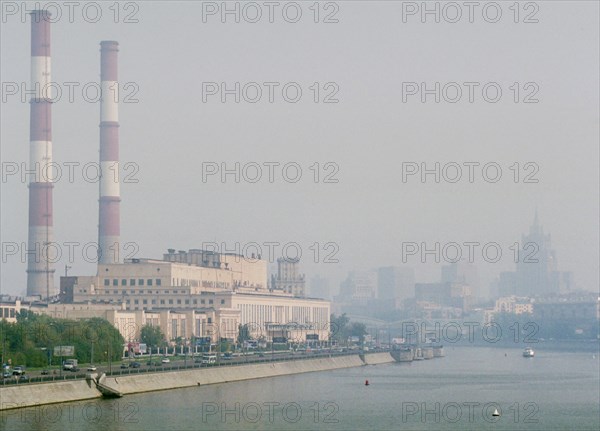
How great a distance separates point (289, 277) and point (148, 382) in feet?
352

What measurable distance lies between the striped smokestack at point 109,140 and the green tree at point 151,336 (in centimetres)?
1737

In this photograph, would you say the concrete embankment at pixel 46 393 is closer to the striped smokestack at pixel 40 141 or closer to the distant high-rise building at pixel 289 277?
the striped smokestack at pixel 40 141

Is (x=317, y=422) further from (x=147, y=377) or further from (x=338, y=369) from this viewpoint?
(x=338, y=369)

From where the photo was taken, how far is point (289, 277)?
586 ft

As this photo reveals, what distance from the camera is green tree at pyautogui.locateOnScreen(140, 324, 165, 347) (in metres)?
102

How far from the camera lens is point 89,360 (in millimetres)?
80562

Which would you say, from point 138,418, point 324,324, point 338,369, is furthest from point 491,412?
point 324,324

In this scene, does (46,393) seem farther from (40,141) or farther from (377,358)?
(377,358)

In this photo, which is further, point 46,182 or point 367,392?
point 46,182

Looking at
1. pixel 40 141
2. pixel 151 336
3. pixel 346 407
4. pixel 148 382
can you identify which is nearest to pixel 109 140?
pixel 40 141

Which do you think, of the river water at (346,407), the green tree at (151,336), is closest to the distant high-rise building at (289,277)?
the green tree at (151,336)

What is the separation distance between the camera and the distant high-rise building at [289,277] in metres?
177

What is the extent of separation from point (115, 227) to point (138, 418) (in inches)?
2566

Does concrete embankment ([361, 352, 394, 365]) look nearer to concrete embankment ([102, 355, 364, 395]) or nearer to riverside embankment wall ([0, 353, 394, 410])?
concrete embankment ([102, 355, 364, 395])
